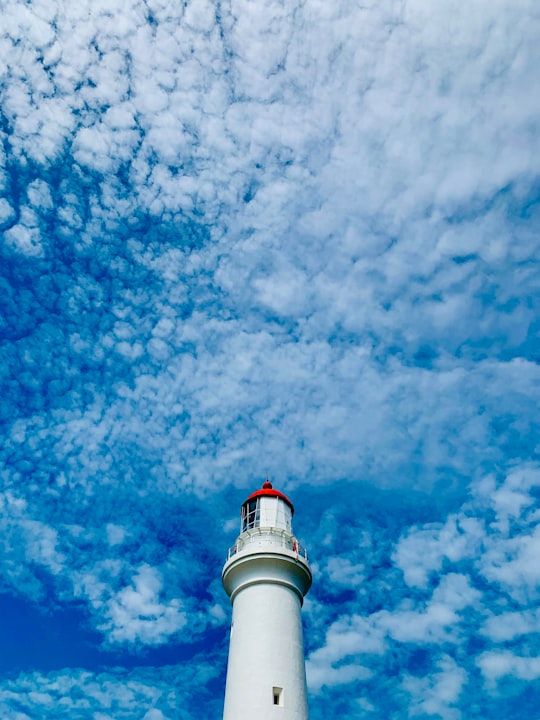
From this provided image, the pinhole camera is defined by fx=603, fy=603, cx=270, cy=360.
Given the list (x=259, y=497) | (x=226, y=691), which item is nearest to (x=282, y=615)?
(x=226, y=691)

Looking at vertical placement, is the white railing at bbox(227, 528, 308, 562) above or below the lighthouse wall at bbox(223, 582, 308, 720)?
above

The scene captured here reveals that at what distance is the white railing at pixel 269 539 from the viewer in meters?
19.0

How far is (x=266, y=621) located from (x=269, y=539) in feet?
8.33

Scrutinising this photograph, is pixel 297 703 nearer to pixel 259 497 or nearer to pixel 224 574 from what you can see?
pixel 224 574

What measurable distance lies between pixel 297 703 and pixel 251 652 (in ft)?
5.80

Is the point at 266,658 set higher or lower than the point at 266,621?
lower

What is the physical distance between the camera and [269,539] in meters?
19.0

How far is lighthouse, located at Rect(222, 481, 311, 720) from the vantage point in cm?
1612

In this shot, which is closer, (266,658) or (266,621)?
(266,658)

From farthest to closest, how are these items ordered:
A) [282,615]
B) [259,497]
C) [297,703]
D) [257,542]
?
[259,497] < [257,542] < [282,615] < [297,703]

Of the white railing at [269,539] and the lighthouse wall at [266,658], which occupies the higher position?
the white railing at [269,539]

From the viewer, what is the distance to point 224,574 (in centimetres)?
1917

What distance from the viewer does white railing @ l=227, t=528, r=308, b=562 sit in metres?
19.0

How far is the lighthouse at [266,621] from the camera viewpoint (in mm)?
16125
